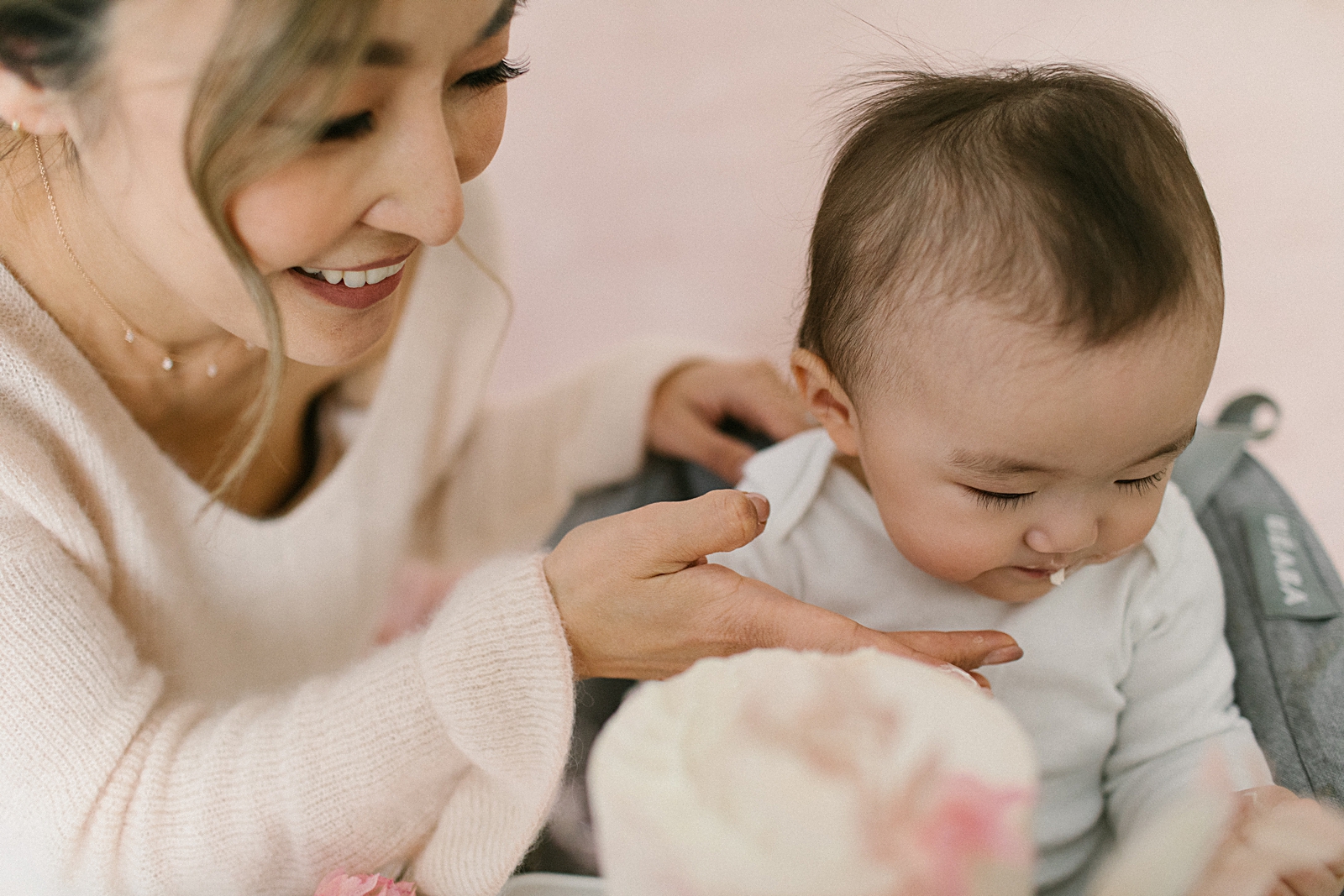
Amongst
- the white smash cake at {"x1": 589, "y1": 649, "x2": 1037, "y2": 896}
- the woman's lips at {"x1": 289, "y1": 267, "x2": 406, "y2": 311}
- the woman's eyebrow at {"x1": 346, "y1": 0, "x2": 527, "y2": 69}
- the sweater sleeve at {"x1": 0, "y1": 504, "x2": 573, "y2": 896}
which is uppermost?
the woman's eyebrow at {"x1": 346, "y1": 0, "x2": 527, "y2": 69}

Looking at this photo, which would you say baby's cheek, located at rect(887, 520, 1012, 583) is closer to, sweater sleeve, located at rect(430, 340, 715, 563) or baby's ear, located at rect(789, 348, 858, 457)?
baby's ear, located at rect(789, 348, 858, 457)

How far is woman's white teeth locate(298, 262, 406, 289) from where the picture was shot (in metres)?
0.59

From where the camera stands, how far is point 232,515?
2.75ft

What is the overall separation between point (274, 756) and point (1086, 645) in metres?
0.55

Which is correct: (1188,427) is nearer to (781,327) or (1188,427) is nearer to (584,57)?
(781,327)

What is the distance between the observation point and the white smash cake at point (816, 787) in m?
0.25

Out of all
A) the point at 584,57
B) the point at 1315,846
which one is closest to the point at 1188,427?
the point at 1315,846

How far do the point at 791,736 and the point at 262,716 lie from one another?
0.48m

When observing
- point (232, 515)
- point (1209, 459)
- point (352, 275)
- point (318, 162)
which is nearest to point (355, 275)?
point (352, 275)

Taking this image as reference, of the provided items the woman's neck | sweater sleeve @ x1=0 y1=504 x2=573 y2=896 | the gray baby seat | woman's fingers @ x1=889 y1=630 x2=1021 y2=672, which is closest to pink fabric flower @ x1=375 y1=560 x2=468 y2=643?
the woman's neck

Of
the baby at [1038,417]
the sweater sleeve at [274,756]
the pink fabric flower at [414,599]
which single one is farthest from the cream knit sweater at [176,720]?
the pink fabric flower at [414,599]

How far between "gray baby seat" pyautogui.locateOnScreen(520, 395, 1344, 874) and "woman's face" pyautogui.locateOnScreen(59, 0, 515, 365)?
321 mm

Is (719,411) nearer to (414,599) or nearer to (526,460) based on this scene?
(526,460)

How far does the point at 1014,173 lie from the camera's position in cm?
53
